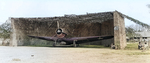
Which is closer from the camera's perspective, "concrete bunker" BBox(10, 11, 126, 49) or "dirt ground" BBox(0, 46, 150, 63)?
"dirt ground" BBox(0, 46, 150, 63)

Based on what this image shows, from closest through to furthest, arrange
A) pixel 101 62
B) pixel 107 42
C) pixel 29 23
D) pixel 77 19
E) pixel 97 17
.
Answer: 1. pixel 101 62
2. pixel 97 17
3. pixel 77 19
4. pixel 107 42
5. pixel 29 23

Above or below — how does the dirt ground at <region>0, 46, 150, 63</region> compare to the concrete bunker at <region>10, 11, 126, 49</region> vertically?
below

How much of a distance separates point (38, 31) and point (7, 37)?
5.07 m

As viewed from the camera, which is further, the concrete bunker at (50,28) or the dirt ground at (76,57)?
the concrete bunker at (50,28)

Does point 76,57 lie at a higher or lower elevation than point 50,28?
lower

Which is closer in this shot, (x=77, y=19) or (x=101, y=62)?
(x=101, y=62)

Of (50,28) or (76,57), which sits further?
(50,28)

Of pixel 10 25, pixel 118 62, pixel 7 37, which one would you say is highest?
pixel 10 25

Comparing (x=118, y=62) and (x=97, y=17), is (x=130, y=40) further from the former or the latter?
(x=118, y=62)

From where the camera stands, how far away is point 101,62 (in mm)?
7379

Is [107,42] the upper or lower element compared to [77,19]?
lower

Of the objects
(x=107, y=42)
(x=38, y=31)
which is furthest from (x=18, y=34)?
(x=107, y=42)

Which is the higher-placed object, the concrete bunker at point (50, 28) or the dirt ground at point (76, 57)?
the concrete bunker at point (50, 28)

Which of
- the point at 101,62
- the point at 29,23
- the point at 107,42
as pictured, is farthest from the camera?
the point at 29,23
